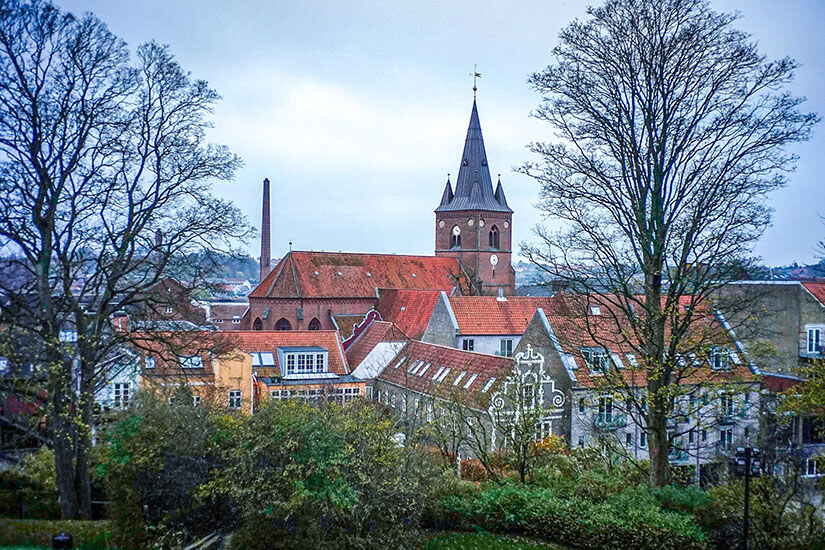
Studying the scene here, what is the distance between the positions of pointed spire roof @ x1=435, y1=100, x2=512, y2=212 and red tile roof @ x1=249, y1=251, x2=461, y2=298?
5.44 meters

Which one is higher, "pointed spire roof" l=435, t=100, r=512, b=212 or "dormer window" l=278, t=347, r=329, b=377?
"pointed spire roof" l=435, t=100, r=512, b=212

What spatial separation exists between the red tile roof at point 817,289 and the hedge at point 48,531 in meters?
28.1

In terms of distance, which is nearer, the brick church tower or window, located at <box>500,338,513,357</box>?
window, located at <box>500,338,513,357</box>

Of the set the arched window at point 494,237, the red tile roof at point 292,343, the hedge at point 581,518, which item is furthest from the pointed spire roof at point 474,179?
the hedge at point 581,518

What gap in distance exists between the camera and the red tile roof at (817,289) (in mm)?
28466

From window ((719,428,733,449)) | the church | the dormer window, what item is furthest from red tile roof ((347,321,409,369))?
window ((719,428,733,449))

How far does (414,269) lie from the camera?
56.0 meters

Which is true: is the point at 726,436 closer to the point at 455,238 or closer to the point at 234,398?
the point at 234,398

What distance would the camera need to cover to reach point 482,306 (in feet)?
129

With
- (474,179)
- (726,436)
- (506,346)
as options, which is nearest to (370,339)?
(506,346)

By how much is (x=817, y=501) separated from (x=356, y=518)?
20980 mm

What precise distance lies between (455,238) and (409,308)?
49.8ft

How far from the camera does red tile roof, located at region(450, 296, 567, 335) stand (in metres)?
38.4

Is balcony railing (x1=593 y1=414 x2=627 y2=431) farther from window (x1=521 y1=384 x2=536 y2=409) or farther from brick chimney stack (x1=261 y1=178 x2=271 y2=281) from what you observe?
brick chimney stack (x1=261 y1=178 x2=271 y2=281)
